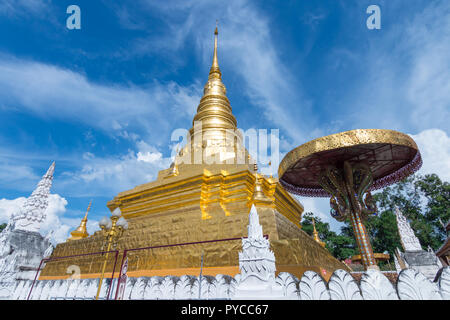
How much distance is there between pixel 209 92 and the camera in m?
16.0

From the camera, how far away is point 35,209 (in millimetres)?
14953

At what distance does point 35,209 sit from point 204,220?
1348 centimetres

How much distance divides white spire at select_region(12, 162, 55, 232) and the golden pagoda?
5411 millimetres

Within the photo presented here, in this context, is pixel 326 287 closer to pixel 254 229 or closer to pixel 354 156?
pixel 254 229

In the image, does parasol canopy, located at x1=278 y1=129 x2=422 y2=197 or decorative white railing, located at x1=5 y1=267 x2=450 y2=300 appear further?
parasol canopy, located at x1=278 y1=129 x2=422 y2=197

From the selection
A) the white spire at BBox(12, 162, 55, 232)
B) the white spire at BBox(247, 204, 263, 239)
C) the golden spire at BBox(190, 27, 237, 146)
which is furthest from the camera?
the white spire at BBox(12, 162, 55, 232)

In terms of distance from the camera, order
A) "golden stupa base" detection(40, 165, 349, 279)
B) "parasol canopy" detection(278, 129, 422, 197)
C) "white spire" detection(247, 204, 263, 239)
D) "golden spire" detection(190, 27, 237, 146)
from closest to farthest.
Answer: "white spire" detection(247, 204, 263, 239), "parasol canopy" detection(278, 129, 422, 197), "golden stupa base" detection(40, 165, 349, 279), "golden spire" detection(190, 27, 237, 146)

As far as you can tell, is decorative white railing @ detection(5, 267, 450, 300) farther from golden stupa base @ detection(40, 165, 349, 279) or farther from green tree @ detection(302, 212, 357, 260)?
green tree @ detection(302, 212, 357, 260)

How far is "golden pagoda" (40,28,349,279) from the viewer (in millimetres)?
6734

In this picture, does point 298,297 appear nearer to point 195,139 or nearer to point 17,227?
point 195,139

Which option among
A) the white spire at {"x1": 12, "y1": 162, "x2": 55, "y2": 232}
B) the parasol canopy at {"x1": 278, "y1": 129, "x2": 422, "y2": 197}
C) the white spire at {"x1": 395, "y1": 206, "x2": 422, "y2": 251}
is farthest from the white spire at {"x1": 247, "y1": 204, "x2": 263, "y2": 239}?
the white spire at {"x1": 12, "y1": 162, "x2": 55, "y2": 232}

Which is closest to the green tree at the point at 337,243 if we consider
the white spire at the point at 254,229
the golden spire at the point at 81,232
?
the golden spire at the point at 81,232

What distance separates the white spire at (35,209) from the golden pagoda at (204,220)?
5.41 m

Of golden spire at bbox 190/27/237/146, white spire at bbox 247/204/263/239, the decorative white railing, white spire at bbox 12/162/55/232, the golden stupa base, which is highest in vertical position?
golden spire at bbox 190/27/237/146
